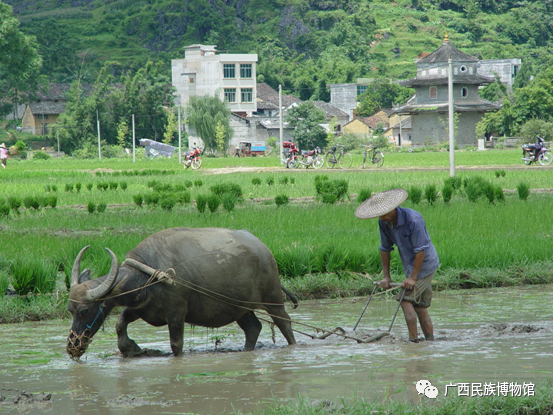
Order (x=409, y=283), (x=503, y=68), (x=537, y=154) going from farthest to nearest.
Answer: (x=503, y=68) → (x=537, y=154) → (x=409, y=283)

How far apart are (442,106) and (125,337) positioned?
2170 inches

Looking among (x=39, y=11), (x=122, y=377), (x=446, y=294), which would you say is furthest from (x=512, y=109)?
(x=39, y=11)

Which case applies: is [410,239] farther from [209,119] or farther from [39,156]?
[39,156]

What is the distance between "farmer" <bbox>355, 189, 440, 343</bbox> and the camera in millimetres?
5445

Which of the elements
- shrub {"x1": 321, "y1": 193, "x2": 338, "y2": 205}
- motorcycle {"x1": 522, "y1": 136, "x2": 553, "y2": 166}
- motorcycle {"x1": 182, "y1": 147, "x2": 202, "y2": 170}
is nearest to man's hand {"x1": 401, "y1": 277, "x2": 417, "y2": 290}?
shrub {"x1": 321, "y1": 193, "x2": 338, "y2": 205}

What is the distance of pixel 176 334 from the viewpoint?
5180 mm

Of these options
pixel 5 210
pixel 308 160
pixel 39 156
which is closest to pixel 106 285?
pixel 5 210

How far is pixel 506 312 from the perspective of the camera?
21.5ft

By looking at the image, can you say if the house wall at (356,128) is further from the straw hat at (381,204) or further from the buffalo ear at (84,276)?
the buffalo ear at (84,276)

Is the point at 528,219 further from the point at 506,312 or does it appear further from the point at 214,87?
the point at 214,87

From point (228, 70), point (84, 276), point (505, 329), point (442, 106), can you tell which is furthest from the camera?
point (228, 70)

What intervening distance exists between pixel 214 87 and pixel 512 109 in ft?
100

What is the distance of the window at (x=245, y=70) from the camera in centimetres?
7206

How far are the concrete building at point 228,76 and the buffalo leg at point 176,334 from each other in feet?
217
